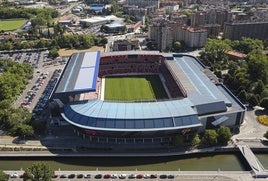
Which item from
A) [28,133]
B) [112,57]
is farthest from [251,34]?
[28,133]

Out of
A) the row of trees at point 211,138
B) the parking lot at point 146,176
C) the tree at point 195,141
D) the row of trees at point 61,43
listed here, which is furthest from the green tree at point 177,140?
the row of trees at point 61,43

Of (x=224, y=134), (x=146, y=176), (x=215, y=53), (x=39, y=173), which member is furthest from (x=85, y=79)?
(x=215, y=53)

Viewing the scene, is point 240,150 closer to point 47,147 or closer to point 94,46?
point 47,147

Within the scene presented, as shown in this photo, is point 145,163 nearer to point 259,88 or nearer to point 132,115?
point 132,115

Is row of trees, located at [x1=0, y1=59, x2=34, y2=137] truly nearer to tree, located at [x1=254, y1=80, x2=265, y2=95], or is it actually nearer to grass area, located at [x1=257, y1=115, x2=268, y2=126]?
grass area, located at [x1=257, y1=115, x2=268, y2=126]

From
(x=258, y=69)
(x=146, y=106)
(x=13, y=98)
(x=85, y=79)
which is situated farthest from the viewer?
(x=258, y=69)

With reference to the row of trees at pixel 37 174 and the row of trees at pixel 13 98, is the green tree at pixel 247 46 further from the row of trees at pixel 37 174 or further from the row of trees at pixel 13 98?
the row of trees at pixel 37 174
